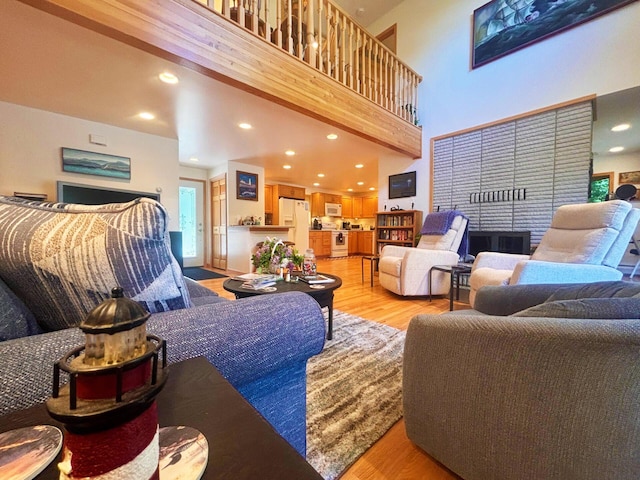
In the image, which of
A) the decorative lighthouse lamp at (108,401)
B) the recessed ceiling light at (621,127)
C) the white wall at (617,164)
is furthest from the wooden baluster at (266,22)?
the white wall at (617,164)

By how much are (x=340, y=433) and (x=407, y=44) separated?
18.5 feet

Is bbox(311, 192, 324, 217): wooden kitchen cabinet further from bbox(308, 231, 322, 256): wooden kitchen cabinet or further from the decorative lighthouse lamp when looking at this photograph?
the decorative lighthouse lamp

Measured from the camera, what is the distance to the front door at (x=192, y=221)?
552 cm

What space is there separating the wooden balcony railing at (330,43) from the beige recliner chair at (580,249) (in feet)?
8.10

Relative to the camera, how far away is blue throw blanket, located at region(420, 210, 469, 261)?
3.32 metres

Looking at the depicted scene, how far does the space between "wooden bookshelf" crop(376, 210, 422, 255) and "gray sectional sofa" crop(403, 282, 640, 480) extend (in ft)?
10.7

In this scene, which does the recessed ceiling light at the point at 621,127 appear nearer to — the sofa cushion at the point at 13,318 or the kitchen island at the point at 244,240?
the kitchen island at the point at 244,240

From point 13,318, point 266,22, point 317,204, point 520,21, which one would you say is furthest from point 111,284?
point 317,204

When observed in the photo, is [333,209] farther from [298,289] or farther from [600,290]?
[600,290]

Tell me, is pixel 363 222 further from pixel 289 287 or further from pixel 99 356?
pixel 99 356

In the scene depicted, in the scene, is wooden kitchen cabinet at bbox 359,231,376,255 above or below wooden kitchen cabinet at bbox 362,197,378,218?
below

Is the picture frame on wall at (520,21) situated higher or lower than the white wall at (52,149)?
higher

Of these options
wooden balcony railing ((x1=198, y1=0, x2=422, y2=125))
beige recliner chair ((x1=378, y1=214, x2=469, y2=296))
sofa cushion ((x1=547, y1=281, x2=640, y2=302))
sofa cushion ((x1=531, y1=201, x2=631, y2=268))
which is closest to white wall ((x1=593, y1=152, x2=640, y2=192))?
beige recliner chair ((x1=378, y1=214, x2=469, y2=296))

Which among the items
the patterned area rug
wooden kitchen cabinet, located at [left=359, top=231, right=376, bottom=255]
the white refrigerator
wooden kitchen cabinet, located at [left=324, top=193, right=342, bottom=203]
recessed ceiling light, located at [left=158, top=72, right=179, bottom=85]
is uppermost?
recessed ceiling light, located at [left=158, top=72, right=179, bottom=85]
